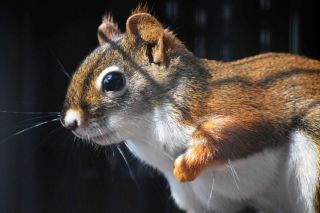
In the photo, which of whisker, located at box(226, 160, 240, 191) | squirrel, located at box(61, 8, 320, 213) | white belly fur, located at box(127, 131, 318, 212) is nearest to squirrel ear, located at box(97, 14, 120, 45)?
squirrel, located at box(61, 8, 320, 213)

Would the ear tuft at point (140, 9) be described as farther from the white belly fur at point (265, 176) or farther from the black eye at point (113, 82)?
the white belly fur at point (265, 176)

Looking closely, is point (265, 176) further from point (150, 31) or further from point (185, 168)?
A: point (150, 31)

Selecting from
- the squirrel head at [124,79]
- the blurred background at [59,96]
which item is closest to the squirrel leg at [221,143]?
the squirrel head at [124,79]

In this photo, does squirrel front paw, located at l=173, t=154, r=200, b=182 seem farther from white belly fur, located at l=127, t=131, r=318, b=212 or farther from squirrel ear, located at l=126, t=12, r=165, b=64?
squirrel ear, located at l=126, t=12, r=165, b=64

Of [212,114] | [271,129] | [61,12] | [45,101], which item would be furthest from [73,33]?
[271,129]

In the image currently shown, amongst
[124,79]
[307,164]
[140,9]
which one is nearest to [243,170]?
[307,164]

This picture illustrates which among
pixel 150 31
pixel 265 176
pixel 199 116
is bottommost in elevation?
pixel 265 176

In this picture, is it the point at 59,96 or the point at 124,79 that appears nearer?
the point at 124,79
